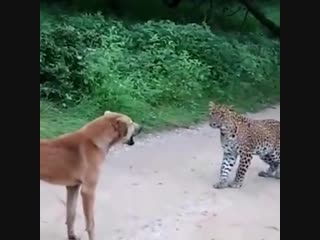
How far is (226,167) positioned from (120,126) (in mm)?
2131

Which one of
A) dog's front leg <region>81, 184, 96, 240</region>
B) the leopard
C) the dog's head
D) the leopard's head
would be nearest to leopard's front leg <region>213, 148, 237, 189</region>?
the leopard

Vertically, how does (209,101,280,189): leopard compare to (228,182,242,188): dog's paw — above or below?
above

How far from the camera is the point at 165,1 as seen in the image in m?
16.8

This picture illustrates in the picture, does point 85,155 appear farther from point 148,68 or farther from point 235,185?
point 148,68

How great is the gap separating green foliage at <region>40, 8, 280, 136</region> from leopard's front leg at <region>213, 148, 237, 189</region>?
2.23m

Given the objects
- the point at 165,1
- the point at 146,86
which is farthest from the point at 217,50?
the point at 165,1

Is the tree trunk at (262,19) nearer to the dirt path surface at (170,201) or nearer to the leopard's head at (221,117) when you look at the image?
the dirt path surface at (170,201)

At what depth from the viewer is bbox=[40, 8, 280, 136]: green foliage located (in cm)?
1050

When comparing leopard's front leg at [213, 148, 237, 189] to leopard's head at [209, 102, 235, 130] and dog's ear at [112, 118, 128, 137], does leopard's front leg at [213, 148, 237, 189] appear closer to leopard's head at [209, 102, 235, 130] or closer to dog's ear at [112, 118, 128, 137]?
leopard's head at [209, 102, 235, 130]

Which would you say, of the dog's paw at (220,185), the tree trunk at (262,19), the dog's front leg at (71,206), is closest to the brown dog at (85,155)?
the dog's front leg at (71,206)

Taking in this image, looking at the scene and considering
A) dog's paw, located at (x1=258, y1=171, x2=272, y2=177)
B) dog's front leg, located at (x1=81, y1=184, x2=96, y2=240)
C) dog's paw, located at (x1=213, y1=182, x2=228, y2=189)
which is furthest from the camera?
dog's paw, located at (x1=258, y1=171, x2=272, y2=177)

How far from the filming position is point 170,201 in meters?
7.11

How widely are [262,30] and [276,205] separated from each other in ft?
33.2

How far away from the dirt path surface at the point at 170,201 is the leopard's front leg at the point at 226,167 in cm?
10
